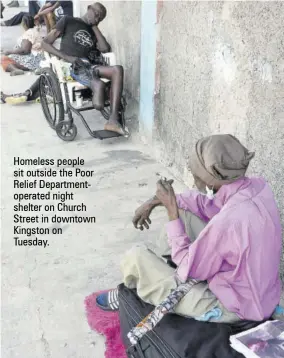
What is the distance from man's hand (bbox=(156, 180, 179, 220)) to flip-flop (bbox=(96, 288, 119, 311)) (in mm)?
A: 674

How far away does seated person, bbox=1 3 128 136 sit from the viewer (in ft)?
15.7

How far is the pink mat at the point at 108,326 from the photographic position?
A: 2480 millimetres

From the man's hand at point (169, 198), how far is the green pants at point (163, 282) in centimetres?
23

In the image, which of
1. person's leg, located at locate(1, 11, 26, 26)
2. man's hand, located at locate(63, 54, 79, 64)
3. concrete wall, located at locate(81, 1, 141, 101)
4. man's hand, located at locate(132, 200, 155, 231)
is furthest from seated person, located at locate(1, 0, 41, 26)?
man's hand, located at locate(132, 200, 155, 231)

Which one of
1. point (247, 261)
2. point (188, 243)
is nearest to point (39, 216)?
point (188, 243)

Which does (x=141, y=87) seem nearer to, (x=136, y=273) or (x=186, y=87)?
(x=186, y=87)

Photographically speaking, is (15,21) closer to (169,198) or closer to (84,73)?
(84,73)

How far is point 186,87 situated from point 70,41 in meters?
1.81

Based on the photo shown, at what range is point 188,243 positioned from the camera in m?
2.11

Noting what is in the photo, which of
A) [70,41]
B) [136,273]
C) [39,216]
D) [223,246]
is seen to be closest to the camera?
[223,246]

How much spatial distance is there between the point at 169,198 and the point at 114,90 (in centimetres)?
274

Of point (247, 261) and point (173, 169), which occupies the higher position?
point (247, 261)

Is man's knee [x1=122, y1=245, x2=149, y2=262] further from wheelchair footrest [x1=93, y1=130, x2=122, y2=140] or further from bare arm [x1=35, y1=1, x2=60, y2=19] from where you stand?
bare arm [x1=35, y1=1, x2=60, y2=19]

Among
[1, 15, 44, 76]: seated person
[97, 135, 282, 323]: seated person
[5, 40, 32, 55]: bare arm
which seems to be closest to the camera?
[97, 135, 282, 323]: seated person
